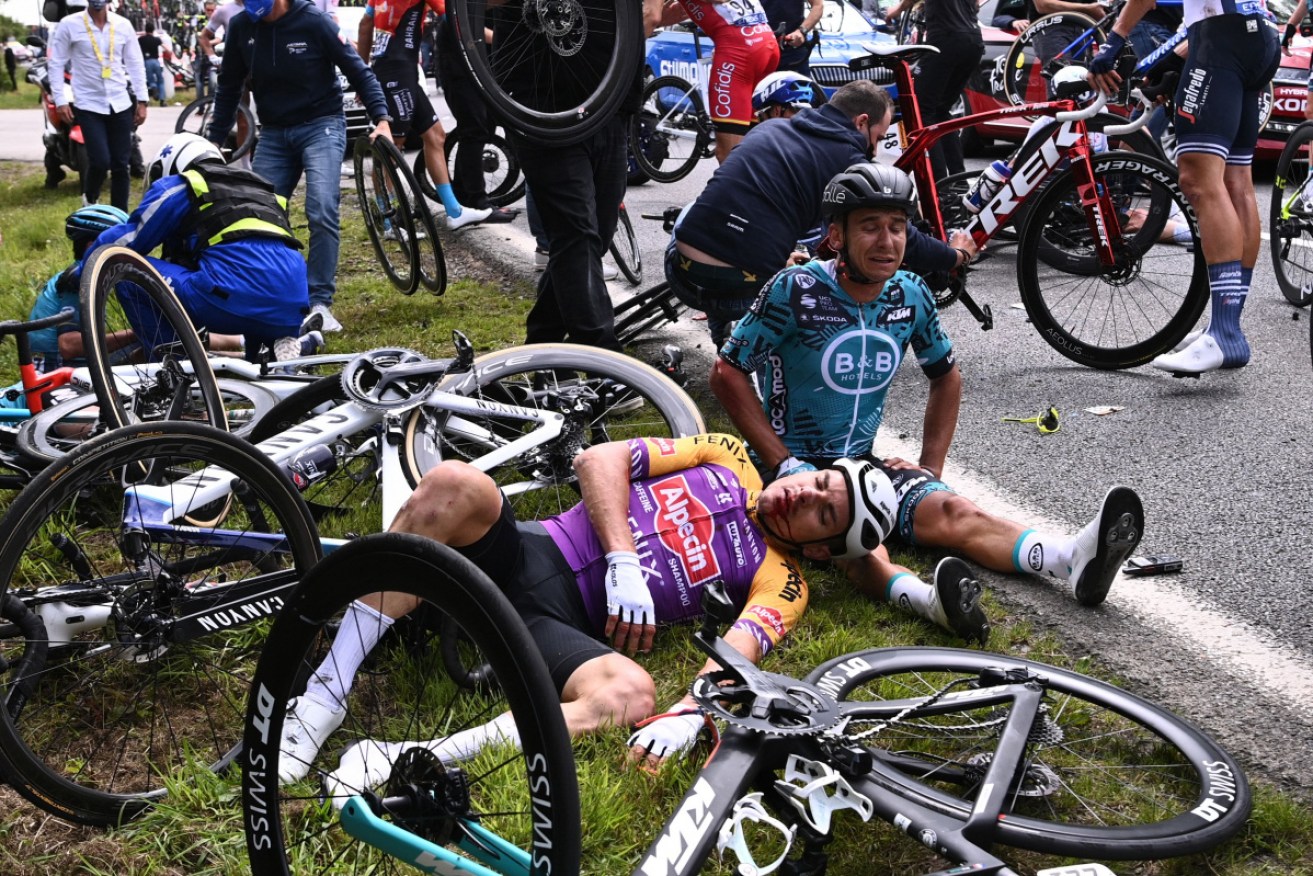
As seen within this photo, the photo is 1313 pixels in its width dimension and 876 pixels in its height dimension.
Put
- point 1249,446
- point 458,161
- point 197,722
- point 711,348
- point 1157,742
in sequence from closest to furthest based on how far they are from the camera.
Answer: point 1157,742
point 197,722
point 1249,446
point 711,348
point 458,161

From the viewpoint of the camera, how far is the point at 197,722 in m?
3.53

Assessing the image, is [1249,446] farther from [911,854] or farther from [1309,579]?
[911,854]

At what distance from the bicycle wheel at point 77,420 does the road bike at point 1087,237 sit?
10.9 ft

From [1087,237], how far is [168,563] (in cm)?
455

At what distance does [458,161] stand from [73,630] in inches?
264

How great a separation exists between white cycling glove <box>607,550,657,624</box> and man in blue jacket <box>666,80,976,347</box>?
7.29ft

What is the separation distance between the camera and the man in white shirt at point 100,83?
11.5 metres

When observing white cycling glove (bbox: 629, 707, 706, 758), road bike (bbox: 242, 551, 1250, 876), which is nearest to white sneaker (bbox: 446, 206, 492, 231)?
road bike (bbox: 242, 551, 1250, 876)

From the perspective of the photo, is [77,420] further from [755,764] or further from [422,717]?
[755,764]

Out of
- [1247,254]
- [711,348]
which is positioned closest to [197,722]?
[711,348]

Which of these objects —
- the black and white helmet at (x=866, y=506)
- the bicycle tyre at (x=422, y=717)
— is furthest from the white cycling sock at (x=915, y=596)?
the bicycle tyre at (x=422, y=717)

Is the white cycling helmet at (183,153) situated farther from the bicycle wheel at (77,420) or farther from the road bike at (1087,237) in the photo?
the road bike at (1087,237)

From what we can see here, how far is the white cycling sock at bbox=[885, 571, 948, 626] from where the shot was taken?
376 cm

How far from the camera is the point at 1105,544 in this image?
3752mm
